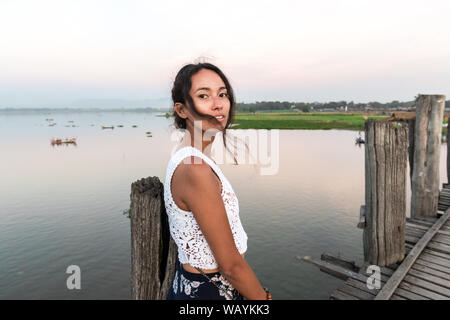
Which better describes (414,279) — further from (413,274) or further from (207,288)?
(207,288)

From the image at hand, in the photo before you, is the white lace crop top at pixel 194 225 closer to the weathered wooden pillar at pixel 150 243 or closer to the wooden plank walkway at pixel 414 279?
the weathered wooden pillar at pixel 150 243

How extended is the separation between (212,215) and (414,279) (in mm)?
4633

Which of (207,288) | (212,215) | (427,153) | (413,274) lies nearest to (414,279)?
(413,274)

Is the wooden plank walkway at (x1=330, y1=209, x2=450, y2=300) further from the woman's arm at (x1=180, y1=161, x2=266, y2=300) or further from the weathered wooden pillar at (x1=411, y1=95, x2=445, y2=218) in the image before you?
the woman's arm at (x1=180, y1=161, x2=266, y2=300)

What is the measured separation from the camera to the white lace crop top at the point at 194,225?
1.80 meters

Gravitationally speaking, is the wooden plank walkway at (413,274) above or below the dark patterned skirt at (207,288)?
below

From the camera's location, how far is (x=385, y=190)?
4.83 m

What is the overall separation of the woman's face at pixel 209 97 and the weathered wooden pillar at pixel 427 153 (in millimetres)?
6972

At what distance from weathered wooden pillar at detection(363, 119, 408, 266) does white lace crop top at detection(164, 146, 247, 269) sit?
12.0ft

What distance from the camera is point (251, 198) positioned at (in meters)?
16.9

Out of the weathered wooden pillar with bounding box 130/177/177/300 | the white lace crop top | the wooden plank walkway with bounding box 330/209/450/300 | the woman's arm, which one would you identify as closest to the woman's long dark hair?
the white lace crop top

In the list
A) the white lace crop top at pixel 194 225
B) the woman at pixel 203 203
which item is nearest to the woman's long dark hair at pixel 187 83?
the woman at pixel 203 203
